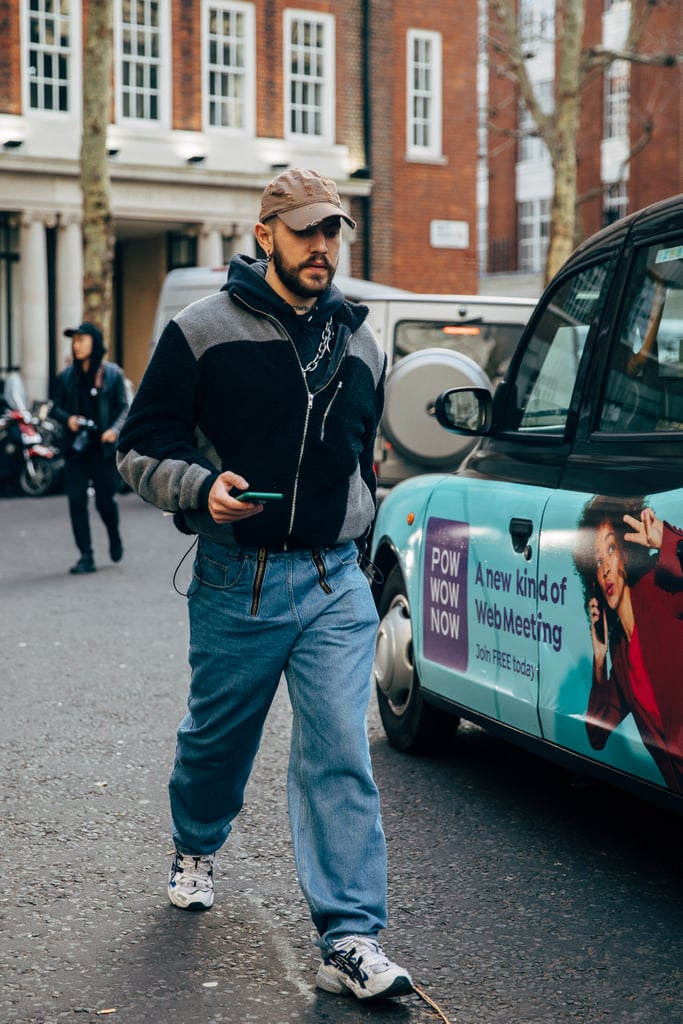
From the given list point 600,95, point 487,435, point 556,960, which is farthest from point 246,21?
point 556,960

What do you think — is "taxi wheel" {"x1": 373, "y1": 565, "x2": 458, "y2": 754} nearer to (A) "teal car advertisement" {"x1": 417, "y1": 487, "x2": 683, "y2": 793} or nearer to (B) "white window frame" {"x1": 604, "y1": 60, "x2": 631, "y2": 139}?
(A) "teal car advertisement" {"x1": 417, "y1": 487, "x2": 683, "y2": 793}

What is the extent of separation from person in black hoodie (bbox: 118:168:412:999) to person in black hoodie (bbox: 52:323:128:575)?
28.5ft

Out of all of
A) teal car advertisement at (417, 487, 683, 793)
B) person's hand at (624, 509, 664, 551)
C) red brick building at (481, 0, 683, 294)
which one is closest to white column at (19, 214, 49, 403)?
red brick building at (481, 0, 683, 294)

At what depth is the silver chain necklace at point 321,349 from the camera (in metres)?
4.09

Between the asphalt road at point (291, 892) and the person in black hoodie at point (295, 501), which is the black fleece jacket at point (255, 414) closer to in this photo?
the person in black hoodie at point (295, 501)

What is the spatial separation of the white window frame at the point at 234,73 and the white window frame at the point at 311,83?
2.57 ft

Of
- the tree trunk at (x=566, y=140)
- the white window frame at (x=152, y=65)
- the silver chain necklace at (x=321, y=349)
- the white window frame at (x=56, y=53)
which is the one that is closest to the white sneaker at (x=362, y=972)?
the silver chain necklace at (x=321, y=349)

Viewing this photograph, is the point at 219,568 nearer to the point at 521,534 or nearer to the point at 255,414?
the point at 255,414

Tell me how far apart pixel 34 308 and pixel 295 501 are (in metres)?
24.9

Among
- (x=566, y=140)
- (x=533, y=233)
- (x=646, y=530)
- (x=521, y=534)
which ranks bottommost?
(x=521, y=534)

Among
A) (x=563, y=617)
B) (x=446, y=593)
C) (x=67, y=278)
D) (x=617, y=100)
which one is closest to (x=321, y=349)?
(x=563, y=617)

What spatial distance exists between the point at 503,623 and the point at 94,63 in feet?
63.4

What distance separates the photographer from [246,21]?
3067 centimetres

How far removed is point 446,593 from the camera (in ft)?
19.2
